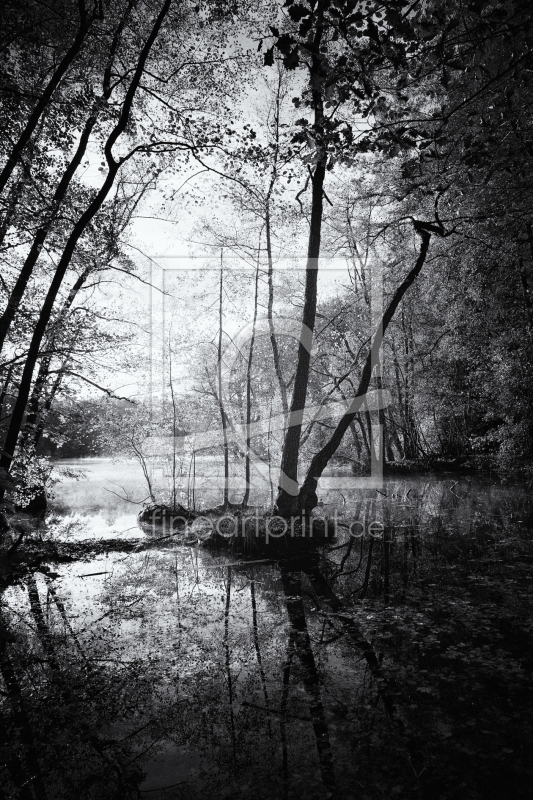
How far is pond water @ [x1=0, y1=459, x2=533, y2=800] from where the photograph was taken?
3197 mm

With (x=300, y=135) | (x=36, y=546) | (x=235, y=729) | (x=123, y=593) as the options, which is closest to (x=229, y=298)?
(x=36, y=546)

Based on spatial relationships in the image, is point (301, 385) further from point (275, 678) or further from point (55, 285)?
point (275, 678)

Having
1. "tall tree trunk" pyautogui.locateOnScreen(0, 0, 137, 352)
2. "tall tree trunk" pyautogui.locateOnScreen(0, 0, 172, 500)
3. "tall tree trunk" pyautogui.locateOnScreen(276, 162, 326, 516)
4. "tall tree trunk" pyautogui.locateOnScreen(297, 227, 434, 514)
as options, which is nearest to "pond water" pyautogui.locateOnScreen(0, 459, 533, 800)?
"tall tree trunk" pyautogui.locateOnScreen(276, 162, 326, 516)

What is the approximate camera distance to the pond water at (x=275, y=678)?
320 cm

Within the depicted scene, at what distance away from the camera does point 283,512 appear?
10734mm

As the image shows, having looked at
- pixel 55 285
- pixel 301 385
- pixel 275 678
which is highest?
pixel 55 285

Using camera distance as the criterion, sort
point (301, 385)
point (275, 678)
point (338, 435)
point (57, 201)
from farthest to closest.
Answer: point (338, 435), point (301, 385), point (57, 201), point (275, 678)

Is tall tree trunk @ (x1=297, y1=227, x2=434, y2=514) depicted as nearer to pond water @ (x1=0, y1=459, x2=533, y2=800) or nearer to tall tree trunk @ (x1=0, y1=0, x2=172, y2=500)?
pond water @ (x1=0, y1=459, x2=533, y2=800)

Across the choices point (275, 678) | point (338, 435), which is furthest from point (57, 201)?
point (338, 435)

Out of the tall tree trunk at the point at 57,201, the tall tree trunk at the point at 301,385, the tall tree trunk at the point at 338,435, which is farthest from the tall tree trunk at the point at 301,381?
the tall tree trunk at the point at 57,201

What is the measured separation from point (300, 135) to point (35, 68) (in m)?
5.64

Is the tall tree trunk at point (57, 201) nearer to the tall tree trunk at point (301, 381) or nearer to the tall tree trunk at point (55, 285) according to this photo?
the tall tree trunk at point (55, 285)

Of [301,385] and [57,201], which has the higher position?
[57,201]

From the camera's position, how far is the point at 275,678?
456 centimetres
